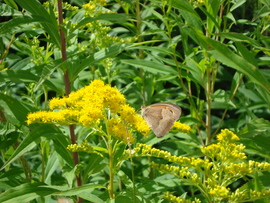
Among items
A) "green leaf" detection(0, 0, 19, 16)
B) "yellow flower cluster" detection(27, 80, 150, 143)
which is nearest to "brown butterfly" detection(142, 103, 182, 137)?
"yellow flower cluster" detection(27, 80, 150, 143)

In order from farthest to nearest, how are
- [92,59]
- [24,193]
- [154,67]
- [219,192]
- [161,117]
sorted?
1. [154,67]
2. [92,59]
3. [161,117]
4. [24,193]
5. [219,192]

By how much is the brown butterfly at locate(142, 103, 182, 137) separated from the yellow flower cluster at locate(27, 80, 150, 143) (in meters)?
0.10

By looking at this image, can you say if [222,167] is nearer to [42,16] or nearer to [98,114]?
[98,114]

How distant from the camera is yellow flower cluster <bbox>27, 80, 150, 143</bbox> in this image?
185 cm

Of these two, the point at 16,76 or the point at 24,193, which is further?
the point at 16,76

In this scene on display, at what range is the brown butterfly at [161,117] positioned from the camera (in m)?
2.04

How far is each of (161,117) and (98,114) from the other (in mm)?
368

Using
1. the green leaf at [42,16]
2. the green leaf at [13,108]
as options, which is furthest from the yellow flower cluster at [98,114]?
the green leaf at [42,16]

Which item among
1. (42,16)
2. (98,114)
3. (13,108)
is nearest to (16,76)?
(13,108)

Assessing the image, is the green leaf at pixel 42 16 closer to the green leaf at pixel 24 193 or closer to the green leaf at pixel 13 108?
the green leaf at pixel 13 108

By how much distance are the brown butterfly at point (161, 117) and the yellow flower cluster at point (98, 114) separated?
0.10 m

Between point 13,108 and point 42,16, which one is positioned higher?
point 42,16

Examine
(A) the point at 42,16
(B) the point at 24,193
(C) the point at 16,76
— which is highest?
(A) the point at 42,16

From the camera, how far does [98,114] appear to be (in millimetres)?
1860
